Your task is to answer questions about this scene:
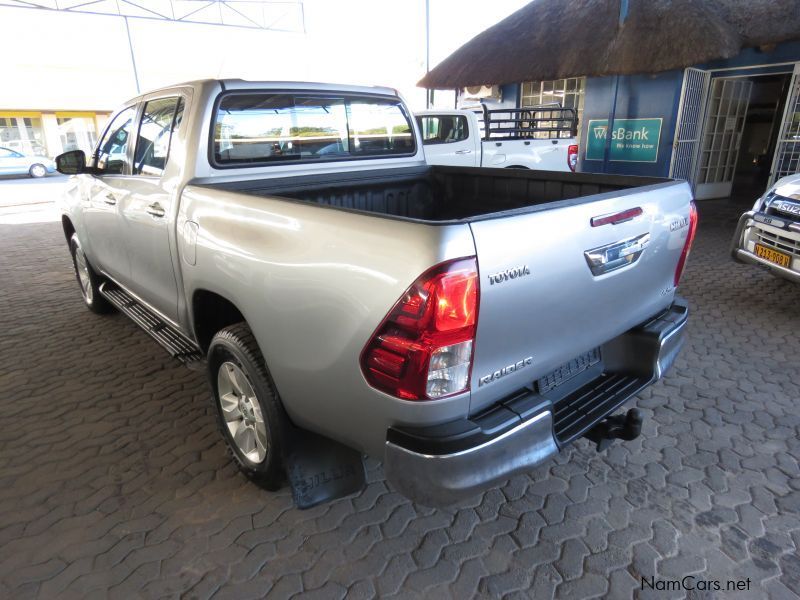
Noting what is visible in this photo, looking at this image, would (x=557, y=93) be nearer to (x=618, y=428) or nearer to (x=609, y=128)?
(x=609, y=128)

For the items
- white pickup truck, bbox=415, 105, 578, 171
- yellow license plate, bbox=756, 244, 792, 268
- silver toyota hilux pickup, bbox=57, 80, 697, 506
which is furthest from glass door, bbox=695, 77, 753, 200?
silver toyota hilux pickup, bbox=57, 80, 697, 506

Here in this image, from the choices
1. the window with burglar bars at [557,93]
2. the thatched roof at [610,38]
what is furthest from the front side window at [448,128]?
the window with burglar bars at [557,93]

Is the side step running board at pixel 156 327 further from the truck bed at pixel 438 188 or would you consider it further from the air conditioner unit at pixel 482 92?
the air conditioner unit at pixel 482 92

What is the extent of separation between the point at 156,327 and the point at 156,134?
1.23 meters

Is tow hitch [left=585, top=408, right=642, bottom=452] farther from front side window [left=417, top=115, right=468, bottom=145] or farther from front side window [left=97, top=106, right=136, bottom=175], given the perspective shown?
front side window [left=417, top=115, right=468, bottom=145]

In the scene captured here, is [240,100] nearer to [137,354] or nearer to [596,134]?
[137,354]

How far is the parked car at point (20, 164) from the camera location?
19469 millimetres

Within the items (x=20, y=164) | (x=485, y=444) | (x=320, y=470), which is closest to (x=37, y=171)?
(x=20, y=164)

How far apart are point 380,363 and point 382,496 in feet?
3.89

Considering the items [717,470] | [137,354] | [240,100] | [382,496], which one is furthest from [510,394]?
[137,354]

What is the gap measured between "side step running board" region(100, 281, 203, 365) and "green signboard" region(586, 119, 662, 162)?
10.3 m

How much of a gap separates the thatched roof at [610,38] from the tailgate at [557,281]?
8976 millimetres

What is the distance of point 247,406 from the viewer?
2.48 m

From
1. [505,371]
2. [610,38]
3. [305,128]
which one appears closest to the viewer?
[505,371]
